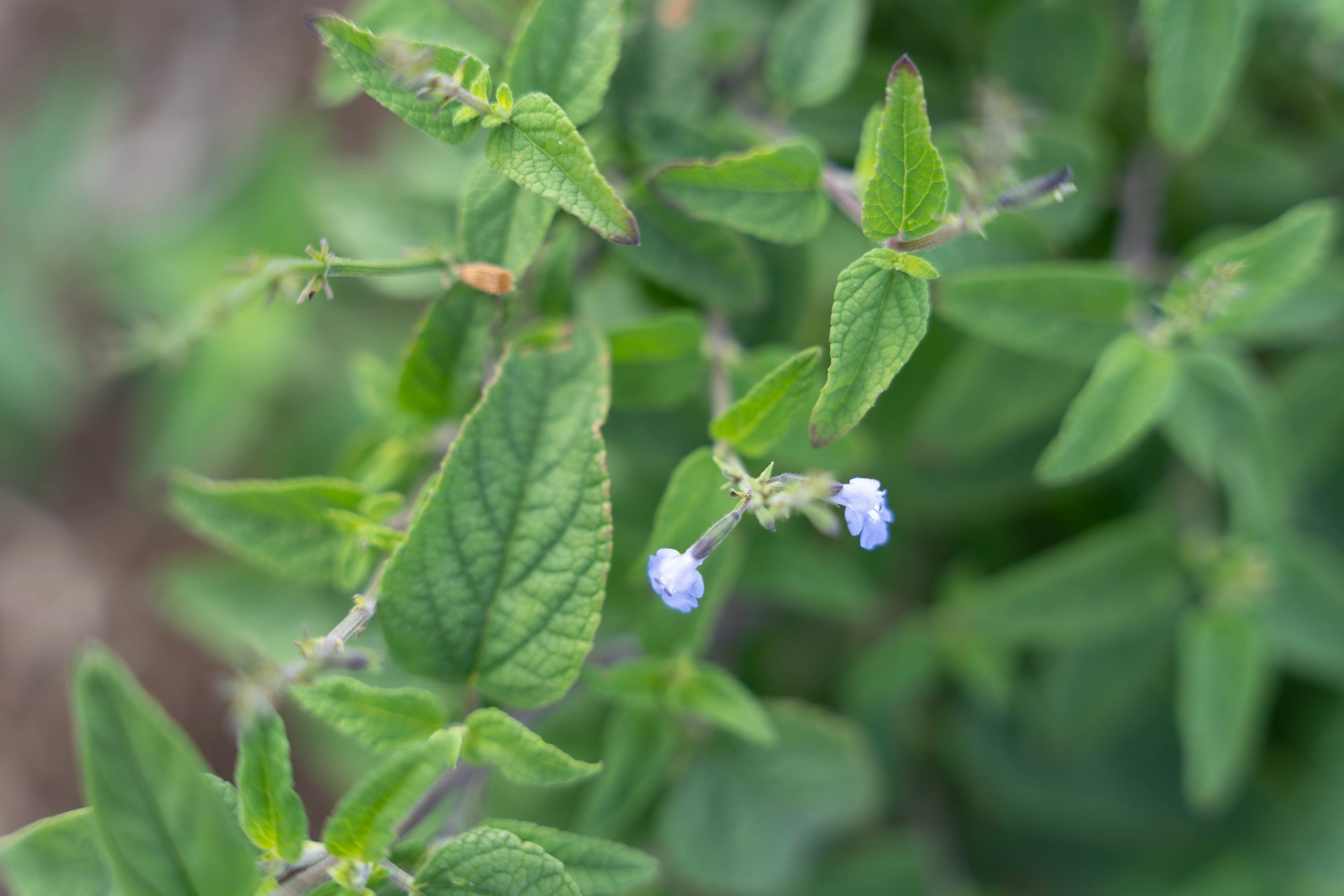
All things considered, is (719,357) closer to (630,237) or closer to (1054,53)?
(630,237)

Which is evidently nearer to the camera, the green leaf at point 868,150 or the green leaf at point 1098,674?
the green leaf at point 868,150

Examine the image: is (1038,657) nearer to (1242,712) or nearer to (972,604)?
(972,604)

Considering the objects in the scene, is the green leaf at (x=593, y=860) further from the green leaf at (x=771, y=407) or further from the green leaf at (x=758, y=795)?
the green leaf at (x=758, y=795)

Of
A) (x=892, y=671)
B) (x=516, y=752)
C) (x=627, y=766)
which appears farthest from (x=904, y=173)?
(x=892, y=671)

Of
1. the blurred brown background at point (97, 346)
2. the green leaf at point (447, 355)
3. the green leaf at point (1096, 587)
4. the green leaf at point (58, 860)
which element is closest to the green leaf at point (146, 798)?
the green leaf at point (58, 860)

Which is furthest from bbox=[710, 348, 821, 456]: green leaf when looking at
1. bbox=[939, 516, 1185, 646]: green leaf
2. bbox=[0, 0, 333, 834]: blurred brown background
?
bbox=[0, 0, 333, 834]: blurred brown background
